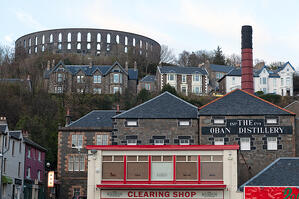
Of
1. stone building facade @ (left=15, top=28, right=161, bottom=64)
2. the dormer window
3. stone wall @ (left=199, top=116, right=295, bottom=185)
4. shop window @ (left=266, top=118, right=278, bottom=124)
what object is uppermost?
stone building facade @ (left=15, top=28, right=161, bottom=64)

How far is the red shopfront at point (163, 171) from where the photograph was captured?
32938 millimetres

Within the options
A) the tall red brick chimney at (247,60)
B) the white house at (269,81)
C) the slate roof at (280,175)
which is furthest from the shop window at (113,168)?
the white house at (269,81)

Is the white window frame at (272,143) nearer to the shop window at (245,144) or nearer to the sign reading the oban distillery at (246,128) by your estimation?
the sign reading the oban distillery at (246,128)

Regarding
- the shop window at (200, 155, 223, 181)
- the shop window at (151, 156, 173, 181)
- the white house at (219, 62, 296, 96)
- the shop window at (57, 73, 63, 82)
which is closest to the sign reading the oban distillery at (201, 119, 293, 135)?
the shop window at (200, 155, 223, 181)

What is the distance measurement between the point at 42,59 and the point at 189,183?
6616cm

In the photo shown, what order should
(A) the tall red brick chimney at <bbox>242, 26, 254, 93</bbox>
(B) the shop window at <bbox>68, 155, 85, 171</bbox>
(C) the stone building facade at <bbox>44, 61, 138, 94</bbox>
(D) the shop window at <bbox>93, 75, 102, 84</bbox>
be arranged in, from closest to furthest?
(B) the shop window at <bbox>68, 155, 85, 171</bbox> < (A) the tall red brick chimney at <bbox>242, 26, 254, 93</bbox> < (C) the stone building facade at <bbox>44, 61, 138, 94</bbox> < (D) the shop window at <bbox>93, 75, 102, 84</bbox>

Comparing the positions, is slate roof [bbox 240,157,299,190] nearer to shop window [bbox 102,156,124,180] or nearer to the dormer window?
shop window [bbox 102,156,124,180]

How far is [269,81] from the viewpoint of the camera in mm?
85188

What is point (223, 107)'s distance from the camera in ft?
142

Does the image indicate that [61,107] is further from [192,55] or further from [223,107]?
[192,55]

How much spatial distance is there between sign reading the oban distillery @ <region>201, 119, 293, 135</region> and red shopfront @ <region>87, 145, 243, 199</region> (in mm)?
9325

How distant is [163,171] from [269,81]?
5596 cm

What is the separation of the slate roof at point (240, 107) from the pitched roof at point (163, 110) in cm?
135

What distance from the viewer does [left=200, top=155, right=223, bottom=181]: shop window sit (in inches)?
1304
